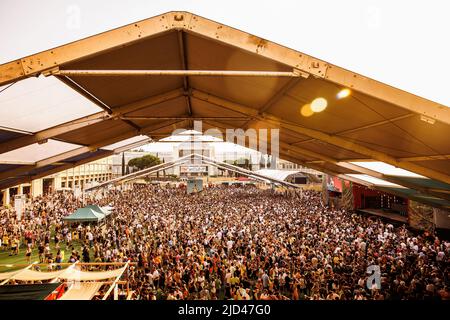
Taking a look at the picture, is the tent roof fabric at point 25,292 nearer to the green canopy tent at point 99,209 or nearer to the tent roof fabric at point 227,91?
the tent roof fabric at point 227,91

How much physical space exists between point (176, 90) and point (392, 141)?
608 centimetres

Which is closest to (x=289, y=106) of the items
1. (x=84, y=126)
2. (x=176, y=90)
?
(x=176, y=90)

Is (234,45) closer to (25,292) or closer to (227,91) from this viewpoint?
(227,91)

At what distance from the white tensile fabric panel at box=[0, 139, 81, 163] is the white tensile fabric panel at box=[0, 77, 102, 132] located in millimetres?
2184

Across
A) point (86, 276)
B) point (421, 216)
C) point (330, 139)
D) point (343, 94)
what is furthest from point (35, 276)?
point (421, 216)

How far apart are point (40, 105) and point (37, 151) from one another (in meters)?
4.75

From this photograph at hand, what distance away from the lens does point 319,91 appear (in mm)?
5281

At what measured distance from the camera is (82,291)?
7254 millimetres

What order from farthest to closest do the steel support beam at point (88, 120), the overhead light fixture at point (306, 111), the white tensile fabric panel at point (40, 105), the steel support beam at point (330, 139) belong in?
the steel support beam at point (88, 120) → the steel support beam at point (330, 139) → the overhead light fixture at point (306, 111) → the white tensile fabric panel at point (40, 105)

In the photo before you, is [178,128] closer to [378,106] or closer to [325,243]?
[325,243]

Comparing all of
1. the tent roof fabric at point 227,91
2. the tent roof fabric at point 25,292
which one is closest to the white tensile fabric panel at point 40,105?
the tent roof fabric at point 227,91

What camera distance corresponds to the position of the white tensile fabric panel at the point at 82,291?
22.9 ft

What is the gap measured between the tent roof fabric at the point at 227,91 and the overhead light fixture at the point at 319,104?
13 cm
